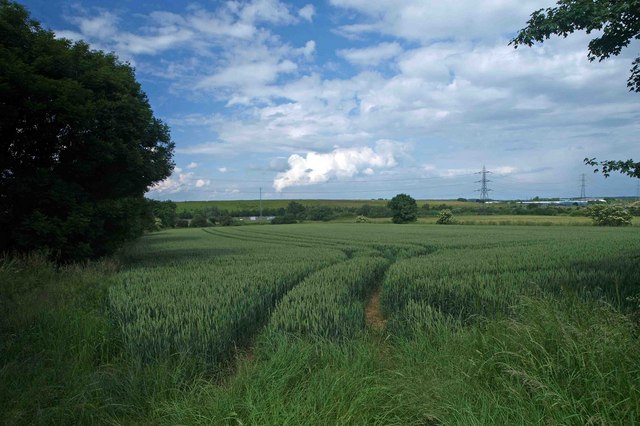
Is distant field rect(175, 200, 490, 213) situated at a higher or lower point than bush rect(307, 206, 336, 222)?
higher

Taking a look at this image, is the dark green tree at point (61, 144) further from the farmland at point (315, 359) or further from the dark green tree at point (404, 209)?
the dark green tree at point (404, 209)

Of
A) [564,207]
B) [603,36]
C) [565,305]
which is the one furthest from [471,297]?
[564,207]

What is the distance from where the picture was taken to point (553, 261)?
1295 cm

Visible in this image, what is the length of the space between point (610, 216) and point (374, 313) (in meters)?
53.4

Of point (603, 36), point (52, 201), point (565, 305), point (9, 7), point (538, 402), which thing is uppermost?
point (9, 7)

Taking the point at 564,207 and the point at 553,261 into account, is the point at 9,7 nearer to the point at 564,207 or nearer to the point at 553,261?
the point at 553,261

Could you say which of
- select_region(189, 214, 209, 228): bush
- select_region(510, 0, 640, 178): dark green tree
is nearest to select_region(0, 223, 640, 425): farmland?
select_region(510, 0, 640, 178): dark green tree

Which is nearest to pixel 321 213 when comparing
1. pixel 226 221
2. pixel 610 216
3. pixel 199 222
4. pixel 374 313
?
pixel 226 221

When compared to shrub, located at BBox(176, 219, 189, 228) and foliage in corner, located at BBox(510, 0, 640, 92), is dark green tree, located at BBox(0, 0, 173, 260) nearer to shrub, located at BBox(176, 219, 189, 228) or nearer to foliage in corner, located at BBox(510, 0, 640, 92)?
foliage in corner, located at BBox(510, 0, 640, 92)

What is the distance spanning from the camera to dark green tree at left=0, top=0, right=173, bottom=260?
11859 mm

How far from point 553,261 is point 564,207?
65.6 meters

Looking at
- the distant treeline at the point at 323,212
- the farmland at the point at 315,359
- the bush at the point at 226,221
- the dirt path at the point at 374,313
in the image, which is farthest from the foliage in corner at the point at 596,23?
the bush at the point at 226,221

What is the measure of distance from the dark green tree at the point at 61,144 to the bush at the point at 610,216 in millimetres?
55185

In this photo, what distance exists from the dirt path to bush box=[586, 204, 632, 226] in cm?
5091
